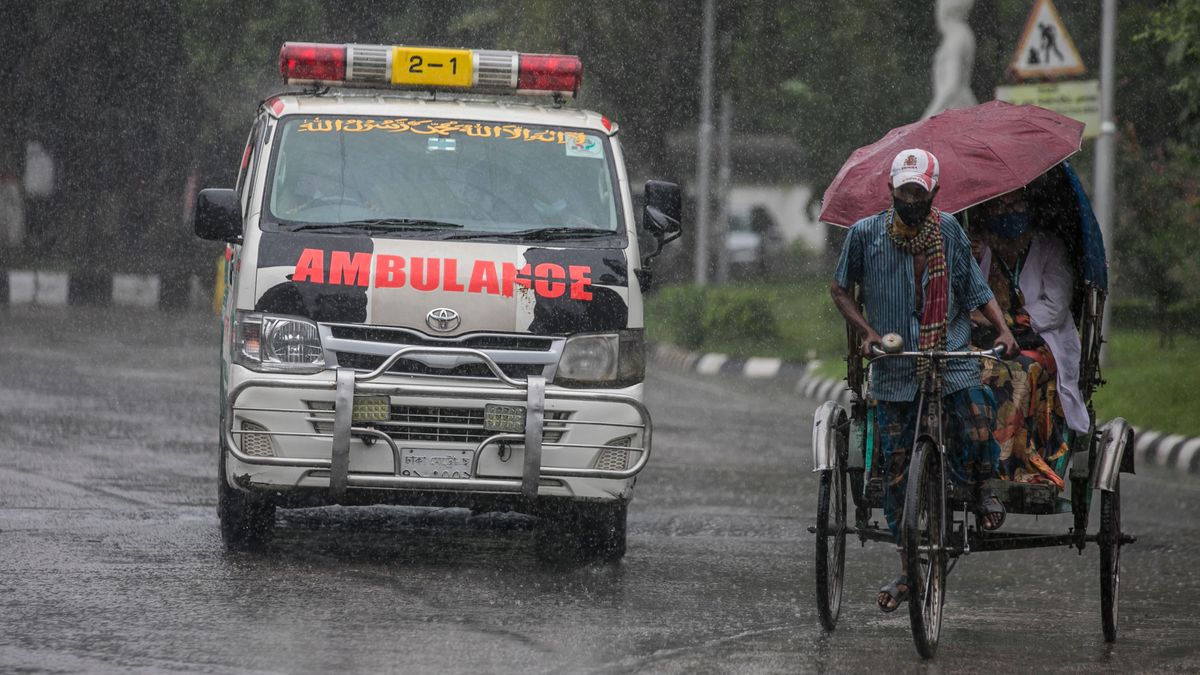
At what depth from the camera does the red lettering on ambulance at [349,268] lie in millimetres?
8508

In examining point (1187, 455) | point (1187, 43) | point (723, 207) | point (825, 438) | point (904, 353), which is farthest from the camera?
point (723, 207)

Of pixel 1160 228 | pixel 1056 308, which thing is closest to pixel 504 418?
pixel 1056 308

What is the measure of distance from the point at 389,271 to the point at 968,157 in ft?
8.24

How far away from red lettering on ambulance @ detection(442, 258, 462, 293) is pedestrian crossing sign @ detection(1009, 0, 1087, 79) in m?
10.7

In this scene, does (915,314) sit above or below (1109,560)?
above

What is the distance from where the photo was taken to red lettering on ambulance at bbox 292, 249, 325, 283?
851 cm

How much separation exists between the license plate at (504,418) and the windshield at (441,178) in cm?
87

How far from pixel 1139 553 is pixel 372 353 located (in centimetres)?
426

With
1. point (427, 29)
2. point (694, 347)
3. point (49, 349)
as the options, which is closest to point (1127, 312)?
point (694, 347)

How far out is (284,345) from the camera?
27.9 ft

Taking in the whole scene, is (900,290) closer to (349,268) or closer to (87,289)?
(349,268)

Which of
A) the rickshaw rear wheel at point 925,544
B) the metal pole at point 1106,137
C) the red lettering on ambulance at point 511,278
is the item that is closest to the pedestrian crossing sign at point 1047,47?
the metal pole at point 1106,137

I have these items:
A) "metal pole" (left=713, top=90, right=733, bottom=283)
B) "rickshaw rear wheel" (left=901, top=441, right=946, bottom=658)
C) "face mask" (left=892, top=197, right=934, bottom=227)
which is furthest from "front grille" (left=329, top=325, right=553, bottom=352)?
"metal pole" (left=713, top=90, right=733, bottom=283)

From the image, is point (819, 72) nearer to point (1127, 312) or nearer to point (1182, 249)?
point (1127, 312)
